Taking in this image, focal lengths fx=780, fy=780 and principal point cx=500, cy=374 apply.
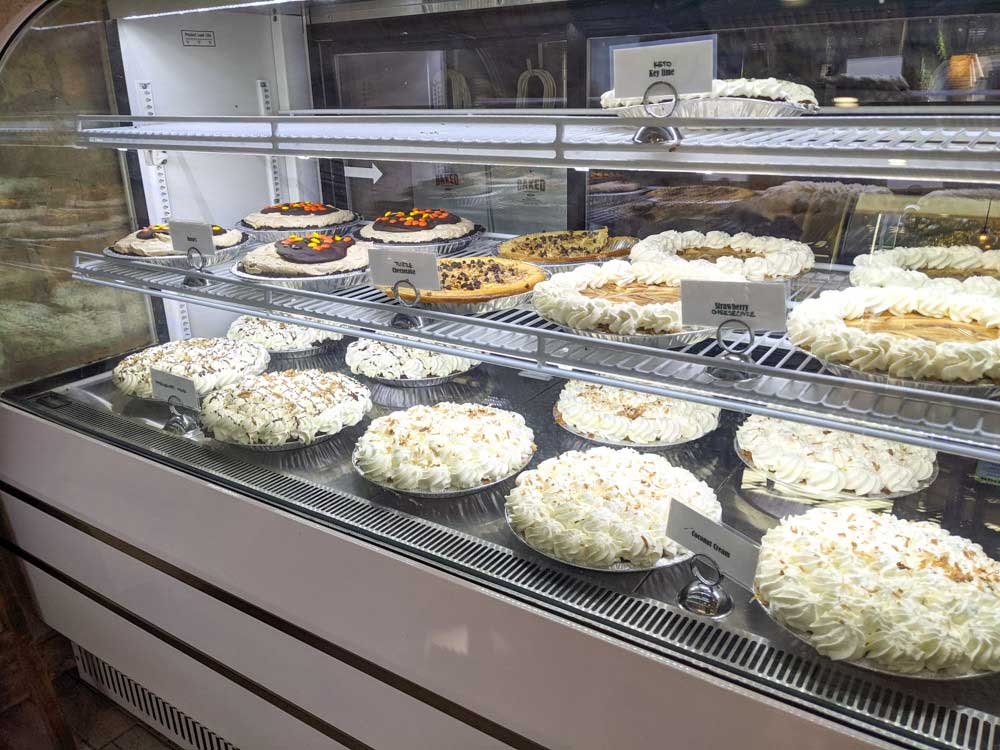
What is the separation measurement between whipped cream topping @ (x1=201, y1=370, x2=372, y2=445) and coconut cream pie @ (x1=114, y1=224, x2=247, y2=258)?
0.59 m

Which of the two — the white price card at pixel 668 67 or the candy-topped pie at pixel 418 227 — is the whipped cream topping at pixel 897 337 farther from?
the candy-topped pie at pixel 418 227

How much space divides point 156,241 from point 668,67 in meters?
2.27

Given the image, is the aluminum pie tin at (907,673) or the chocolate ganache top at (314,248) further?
the chocolate ganache top at (314,248)

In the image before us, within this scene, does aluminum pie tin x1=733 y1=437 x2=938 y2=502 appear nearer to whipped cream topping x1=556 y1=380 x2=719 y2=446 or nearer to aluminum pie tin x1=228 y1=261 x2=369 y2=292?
whipped cream topping x1=556 y1=380 x2=719 y2=446

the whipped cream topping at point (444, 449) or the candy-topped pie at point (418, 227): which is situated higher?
the candy-topped pie at point (418, 227)

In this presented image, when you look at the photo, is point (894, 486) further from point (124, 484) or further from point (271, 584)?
point (124, 484)

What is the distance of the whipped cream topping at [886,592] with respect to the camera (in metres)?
1.63

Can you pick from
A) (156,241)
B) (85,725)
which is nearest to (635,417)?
(156,241)

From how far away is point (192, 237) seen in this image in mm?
2902

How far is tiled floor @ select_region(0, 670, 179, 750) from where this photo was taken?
10.4ft

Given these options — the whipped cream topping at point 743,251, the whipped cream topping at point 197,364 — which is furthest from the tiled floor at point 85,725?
the whipped cream topping at point 743,251

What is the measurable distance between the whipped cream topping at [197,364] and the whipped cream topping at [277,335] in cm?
8

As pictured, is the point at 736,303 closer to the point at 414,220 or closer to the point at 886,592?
the point at 886,592

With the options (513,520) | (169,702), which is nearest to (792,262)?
(513,520)
